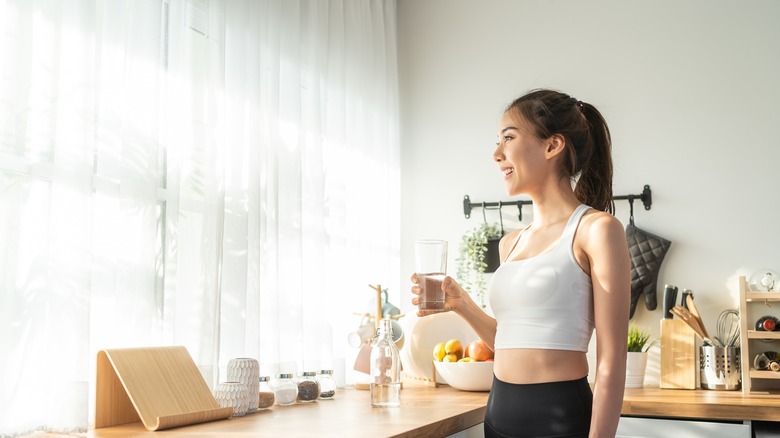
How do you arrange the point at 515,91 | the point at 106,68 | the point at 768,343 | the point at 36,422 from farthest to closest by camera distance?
the point at 515,91 < the point at 768,343 < the point at 106,68 < the point at 36,422

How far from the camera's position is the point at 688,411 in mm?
2283

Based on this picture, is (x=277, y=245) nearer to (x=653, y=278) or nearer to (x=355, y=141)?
(x=355, y=141)

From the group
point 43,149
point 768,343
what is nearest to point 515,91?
point 768,343

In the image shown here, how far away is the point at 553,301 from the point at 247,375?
926mm

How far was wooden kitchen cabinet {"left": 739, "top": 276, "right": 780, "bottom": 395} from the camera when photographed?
8.64 ft

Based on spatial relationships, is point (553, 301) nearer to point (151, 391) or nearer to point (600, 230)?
point (600, 230)

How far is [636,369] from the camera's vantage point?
2.81 meters

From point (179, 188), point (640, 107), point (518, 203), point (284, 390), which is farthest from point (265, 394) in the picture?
point (640, 107)

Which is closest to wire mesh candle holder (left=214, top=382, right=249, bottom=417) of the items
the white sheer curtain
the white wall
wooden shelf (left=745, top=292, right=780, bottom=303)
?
the white sheer curtain

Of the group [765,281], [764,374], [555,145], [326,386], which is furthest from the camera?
[765,281]

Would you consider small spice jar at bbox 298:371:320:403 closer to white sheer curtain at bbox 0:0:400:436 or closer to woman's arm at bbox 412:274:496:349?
white sheer curtain at bbox 0:0:400:436

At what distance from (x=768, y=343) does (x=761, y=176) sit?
2.10ft

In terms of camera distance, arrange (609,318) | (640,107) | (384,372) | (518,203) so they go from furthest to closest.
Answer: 1. (518,203)
2. (640,107)
3. (384,372)
4. (609,318)

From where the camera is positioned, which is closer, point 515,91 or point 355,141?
point 355,141
